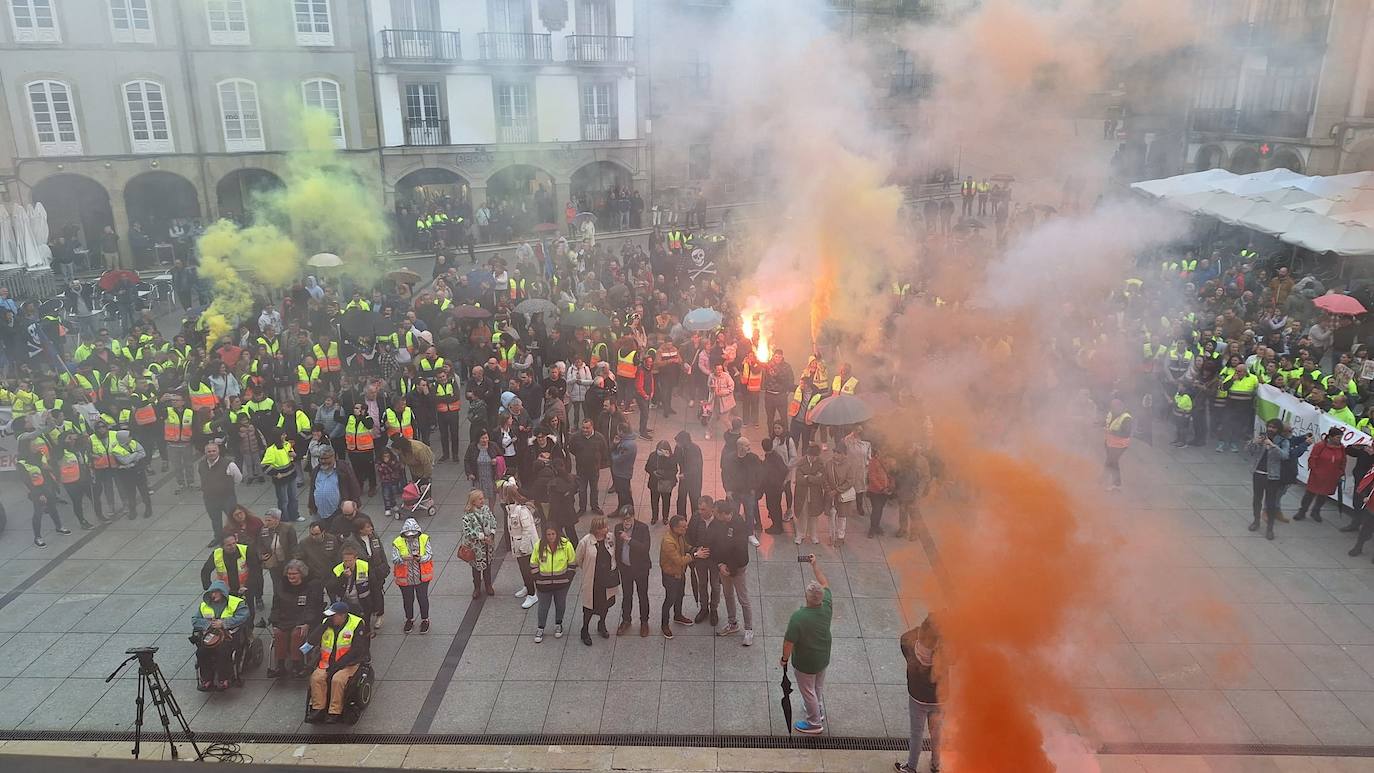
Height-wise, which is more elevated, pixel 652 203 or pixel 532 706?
pixel 652 203

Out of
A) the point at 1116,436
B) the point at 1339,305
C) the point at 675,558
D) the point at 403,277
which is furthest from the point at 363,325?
the point at 1339,305

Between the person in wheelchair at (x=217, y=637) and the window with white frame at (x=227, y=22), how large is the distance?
20718 mm

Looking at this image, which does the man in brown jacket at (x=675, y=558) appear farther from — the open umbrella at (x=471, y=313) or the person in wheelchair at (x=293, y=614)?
the open umbrella at (x=471, y=313)

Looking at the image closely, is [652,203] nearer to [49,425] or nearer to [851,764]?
[49,425]

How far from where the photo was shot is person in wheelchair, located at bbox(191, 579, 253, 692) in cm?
758

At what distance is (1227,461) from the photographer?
12414 millimetres

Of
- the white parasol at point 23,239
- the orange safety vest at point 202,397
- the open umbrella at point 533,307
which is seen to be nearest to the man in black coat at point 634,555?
the orange safety vest at point 202,397

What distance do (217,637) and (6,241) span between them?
15737mm

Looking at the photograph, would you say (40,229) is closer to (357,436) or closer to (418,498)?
(357,436)

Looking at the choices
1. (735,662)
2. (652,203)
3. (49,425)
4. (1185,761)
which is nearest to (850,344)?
(735,662)

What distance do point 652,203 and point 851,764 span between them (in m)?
24.5

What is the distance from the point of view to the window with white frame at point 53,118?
73.6 feet

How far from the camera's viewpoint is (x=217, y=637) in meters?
7.58

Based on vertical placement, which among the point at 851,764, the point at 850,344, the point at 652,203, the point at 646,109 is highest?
the point at 646,109
